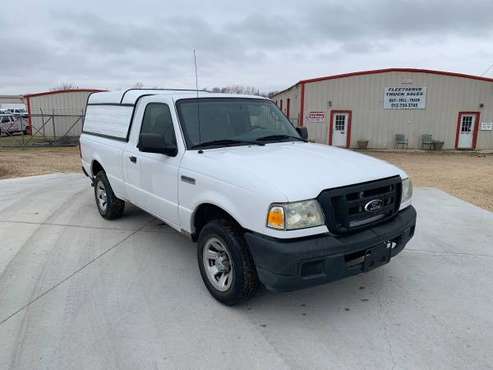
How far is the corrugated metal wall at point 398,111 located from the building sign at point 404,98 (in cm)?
22

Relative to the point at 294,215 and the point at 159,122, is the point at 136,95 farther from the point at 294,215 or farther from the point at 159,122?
the point at 294,215

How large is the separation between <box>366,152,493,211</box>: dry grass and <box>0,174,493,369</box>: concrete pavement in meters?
4.16

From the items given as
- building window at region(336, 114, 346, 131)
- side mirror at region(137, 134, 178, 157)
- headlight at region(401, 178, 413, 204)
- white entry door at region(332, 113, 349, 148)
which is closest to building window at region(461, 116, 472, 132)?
white entry door at region(332, 113, 349, 148)

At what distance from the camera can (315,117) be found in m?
22.4

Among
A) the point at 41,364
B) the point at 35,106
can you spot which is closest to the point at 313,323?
the point at 41,364

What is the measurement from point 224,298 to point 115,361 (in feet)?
A: 3.52

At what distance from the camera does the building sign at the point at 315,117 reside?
22312 millimetres

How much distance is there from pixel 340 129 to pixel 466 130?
6884mm

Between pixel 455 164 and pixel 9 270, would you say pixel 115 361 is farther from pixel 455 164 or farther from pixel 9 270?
pixel 455 164

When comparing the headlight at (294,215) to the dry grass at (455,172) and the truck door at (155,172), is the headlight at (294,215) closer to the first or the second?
the truck door at (155,172)

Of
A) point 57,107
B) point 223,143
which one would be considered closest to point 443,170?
point 223,143

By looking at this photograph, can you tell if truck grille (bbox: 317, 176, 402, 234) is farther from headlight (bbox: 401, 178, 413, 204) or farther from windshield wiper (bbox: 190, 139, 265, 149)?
windshield wiper (bbox: 190, 139, 265, 149)

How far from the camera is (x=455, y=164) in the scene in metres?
16.1

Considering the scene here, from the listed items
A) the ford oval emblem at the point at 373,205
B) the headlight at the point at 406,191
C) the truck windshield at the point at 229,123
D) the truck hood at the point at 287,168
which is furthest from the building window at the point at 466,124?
the ford oval emblem at the point at 373,205
